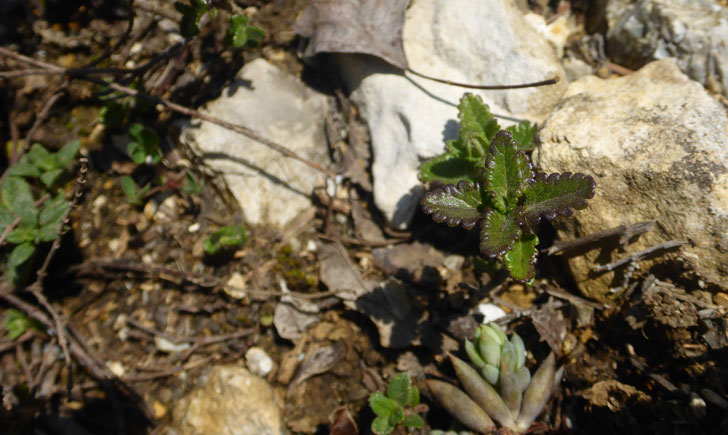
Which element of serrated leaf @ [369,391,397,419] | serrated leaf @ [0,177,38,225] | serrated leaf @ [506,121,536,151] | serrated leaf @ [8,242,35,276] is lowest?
serrated leaf @ [369,391,397,419]

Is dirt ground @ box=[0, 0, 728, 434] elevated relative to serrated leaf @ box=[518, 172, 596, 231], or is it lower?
lower

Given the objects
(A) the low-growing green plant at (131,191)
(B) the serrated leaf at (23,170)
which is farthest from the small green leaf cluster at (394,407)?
(B) the serrated leaf at (23,170)

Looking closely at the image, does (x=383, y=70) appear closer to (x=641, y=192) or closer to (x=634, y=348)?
(x=641, y=192)

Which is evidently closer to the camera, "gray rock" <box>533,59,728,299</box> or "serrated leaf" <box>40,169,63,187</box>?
"gray rock" <box>533,59,728,299</box>

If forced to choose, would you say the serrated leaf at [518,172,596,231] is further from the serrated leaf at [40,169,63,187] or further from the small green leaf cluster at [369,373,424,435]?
the serrated leaf at [40,169,63,187]

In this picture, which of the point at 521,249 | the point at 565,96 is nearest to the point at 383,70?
the point at 565,96

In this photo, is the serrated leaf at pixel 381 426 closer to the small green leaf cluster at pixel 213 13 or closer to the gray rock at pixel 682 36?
the small green leaf cluster at pixel 213 13

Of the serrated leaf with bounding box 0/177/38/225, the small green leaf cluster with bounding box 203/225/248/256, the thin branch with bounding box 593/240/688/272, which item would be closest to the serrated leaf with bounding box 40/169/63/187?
the serrated leaf with bounding box 0/177/38/225
